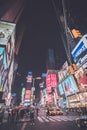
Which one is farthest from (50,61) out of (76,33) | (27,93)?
(76,33)

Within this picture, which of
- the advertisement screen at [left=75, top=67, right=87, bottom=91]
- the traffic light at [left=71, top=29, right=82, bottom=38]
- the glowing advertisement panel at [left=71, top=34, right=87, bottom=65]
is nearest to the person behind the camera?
the glowing advertisement panel at [left=71, top=34, right=87, bottom=65]

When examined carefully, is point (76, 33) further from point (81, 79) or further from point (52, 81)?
point (52, 81)

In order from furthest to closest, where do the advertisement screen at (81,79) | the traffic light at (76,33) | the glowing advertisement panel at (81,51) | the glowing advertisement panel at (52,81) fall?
1. the glowing advertisement panel at (52,81)
2. the traffic light at (76,33)
3. the advertisement screen at (81,79)
4. the glowing advertisement panel at (81,51)

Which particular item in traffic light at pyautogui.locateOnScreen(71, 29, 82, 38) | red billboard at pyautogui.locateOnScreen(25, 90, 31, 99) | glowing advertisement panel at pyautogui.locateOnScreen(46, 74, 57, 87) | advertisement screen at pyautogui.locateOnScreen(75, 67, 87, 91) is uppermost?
traffic light at pyautogui.locateOnScreen(71, 29, 82, 38)

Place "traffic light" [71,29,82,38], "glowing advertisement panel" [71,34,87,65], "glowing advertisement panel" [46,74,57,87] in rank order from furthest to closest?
1. "glowing advertisement panel" [46,74,57,87]
2. "traffic light" [71,29,82,38]
3. "glowing advertisement panel" [71,34,87,65]

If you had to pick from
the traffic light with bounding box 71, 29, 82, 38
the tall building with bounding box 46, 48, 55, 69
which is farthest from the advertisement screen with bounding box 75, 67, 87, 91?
the tall building with bounding box 46, 48, 55, 69

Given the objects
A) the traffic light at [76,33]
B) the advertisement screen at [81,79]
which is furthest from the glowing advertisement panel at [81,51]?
the traffic light at [76,33]

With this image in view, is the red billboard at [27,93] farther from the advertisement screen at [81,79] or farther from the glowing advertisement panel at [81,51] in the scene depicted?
the advertisement screen at [81,79]

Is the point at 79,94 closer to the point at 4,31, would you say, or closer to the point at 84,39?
the point at 84,39

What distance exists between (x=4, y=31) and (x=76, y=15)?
24.2 meters

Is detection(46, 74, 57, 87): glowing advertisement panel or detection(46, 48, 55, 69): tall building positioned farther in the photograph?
detection(46, 48, 55, 69): tall building

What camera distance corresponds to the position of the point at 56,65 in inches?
4924

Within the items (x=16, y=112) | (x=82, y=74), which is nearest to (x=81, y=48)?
(x=82, y=74)

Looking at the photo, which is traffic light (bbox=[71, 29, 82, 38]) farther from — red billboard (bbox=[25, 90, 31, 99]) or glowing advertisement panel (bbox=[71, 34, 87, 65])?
red billboard (bbox=[25, 90, 31, 99])
